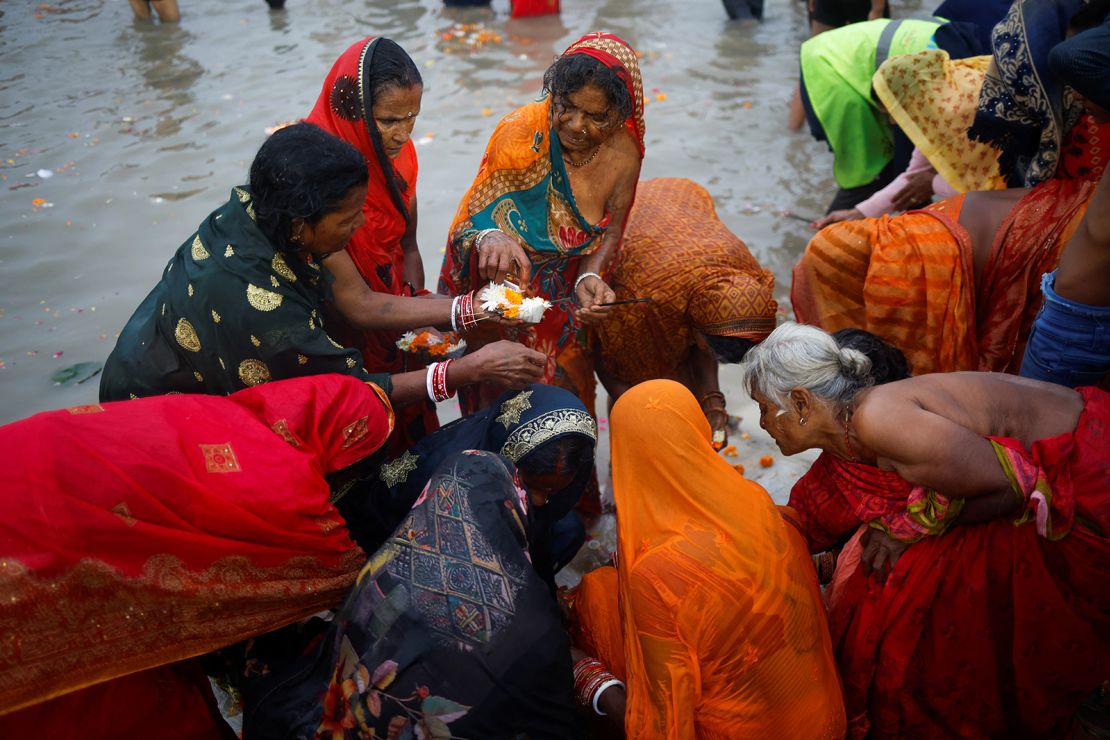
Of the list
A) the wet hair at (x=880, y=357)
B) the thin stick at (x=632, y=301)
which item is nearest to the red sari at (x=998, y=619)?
the wet hair at (x=880, y=357)

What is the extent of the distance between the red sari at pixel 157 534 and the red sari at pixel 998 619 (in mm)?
1640

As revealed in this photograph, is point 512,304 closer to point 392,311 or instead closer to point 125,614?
point 392,311

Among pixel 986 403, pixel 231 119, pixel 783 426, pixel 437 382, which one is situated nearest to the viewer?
pixel 986 403

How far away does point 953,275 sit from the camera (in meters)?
3.21

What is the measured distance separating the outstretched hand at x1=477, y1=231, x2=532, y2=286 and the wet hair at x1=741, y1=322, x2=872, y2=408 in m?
1.09

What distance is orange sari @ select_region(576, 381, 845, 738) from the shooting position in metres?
2.23

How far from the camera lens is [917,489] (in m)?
2.47

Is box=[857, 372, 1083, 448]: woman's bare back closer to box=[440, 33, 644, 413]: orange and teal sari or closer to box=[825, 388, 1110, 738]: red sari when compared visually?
box=[825, 388, 1110, 738]: red sari

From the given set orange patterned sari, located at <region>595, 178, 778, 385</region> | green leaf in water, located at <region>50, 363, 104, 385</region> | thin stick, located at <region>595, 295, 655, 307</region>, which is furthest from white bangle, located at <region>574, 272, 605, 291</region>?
green leaf in water, located at <region>50, 363, 104, 385</region>

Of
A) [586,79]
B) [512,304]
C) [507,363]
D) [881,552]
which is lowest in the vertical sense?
[881,552]

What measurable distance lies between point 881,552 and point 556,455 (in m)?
1.06

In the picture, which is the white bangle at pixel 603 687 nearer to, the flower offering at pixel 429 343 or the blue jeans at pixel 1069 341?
the flower offering at pixel 429 343

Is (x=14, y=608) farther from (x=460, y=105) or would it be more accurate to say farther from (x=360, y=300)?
(x=460, y=105)

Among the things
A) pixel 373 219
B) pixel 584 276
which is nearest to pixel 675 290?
pixel 584 276
